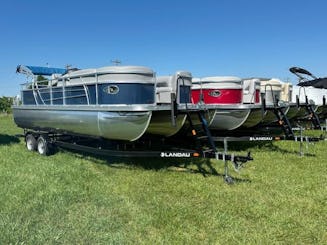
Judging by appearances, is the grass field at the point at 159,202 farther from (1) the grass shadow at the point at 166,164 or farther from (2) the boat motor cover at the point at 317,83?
(2) the boat motor cover at the point at 317,83

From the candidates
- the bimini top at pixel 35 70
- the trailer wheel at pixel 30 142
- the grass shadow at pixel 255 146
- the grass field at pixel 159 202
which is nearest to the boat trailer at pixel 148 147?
the trailer wheel at pixel 30 142

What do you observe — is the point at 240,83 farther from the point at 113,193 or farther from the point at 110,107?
the point at 113,193

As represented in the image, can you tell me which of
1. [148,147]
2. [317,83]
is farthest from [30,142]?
[317,83]

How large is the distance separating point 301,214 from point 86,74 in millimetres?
4510

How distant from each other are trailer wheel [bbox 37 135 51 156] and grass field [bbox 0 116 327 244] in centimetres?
89

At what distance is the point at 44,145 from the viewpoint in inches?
349

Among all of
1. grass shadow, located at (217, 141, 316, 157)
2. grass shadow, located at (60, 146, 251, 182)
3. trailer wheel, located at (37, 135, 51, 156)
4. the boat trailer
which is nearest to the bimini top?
the boat trailer

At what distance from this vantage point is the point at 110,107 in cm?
636

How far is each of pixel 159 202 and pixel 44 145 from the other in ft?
15.4

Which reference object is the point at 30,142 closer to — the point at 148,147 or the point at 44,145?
the point at 44,145

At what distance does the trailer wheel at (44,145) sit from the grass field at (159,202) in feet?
2.92

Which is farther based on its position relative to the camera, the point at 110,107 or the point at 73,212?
the point at 110,107

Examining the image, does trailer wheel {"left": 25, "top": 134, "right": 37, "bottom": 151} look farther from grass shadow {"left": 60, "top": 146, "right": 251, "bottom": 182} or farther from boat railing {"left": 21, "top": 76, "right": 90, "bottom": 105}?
grass shadow {"left": 60, "top": 146, "right": 251, "bottom": 182}

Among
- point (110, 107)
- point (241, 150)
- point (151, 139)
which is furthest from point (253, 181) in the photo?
point (241, 150)
